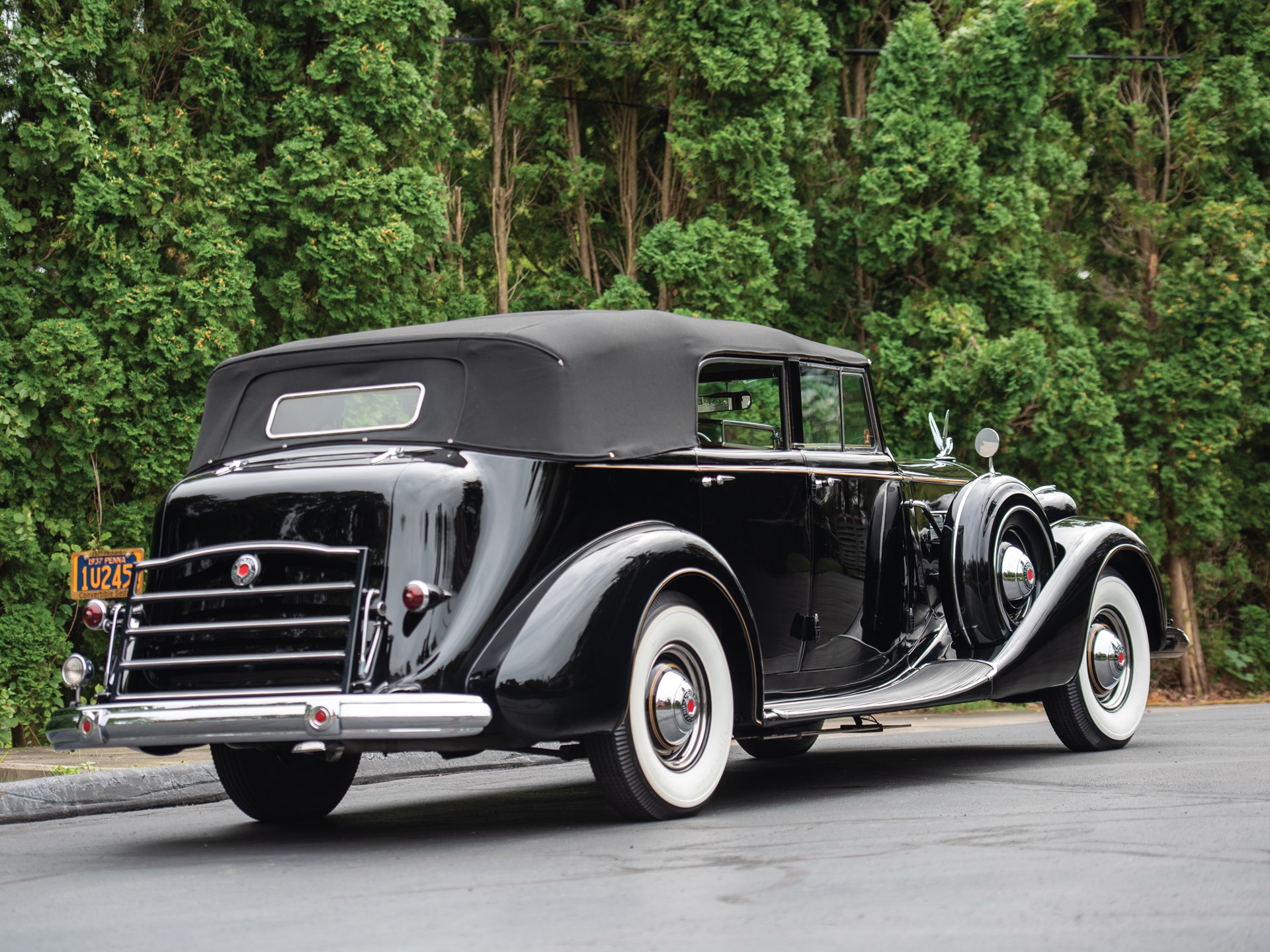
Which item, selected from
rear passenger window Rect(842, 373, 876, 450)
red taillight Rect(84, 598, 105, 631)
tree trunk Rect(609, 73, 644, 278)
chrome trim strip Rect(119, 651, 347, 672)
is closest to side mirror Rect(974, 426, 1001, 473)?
rear passenger window Rect(842, 373, 876, 450)

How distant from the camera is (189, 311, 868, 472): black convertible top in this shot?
6.07m

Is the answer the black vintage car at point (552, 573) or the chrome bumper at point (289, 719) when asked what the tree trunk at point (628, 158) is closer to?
the black vintage car at point (552, 573)

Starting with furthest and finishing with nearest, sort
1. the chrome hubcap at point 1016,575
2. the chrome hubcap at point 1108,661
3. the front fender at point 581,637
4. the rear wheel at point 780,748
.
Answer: the rear wheel at point 780,748
the chrome hubcap at point 1108,661
the chrome hubcap at point 1016,575
the front fender at point 581,637

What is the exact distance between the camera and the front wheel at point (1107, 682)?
8102 mm

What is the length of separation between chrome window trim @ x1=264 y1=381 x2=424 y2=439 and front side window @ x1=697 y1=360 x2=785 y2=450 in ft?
4.49

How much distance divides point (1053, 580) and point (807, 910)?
4.29m

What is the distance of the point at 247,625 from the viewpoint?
220 inches

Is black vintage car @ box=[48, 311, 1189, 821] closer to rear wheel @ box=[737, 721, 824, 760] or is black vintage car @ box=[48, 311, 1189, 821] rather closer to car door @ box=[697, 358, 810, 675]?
car door @ box=[697, 358, 810, 675]

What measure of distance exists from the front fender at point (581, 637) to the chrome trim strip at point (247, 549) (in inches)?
26.3

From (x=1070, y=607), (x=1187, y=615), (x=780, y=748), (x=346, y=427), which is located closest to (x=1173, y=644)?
(x=1070, y=607)

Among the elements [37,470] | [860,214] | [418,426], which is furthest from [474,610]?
[860,214]

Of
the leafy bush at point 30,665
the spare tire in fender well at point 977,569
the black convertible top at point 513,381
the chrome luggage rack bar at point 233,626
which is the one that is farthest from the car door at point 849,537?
the leafy bush at point 30,665

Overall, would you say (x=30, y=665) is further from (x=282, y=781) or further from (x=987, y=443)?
(x=987, y=443)

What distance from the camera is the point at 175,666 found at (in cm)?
572
